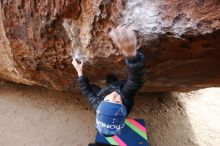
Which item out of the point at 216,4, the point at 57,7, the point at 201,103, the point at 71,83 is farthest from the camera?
the point at 201,103

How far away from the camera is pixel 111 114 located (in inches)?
60.2

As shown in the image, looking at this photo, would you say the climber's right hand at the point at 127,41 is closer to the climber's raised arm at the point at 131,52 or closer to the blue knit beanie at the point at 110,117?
the climber's raised arm at the point at 131,52

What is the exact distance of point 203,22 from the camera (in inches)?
54.0

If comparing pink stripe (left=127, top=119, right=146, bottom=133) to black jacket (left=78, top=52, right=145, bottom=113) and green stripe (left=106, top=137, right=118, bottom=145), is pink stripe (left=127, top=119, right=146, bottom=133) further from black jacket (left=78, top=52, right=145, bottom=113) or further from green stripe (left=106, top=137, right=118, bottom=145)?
black jacket (left=78, top=52, right=145, bottom=113)

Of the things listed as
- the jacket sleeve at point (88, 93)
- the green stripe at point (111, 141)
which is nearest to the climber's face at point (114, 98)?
the jacket sleeve at point (88, 93)

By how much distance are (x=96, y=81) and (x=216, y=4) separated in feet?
3.45

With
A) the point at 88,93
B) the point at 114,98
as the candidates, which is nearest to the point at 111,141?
the point at 88,93

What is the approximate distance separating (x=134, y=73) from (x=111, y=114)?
241 millimetres

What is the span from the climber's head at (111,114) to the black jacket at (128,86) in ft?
0.16

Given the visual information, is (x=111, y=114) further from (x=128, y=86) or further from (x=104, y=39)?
(x=104, y=39)

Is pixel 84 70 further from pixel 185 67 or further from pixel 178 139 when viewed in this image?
pixel 178 139

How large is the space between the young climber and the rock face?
4.5 inches

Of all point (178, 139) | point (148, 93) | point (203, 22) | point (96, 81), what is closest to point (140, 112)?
point (148, 93)

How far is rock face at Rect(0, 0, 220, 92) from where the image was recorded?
1.43 metres
